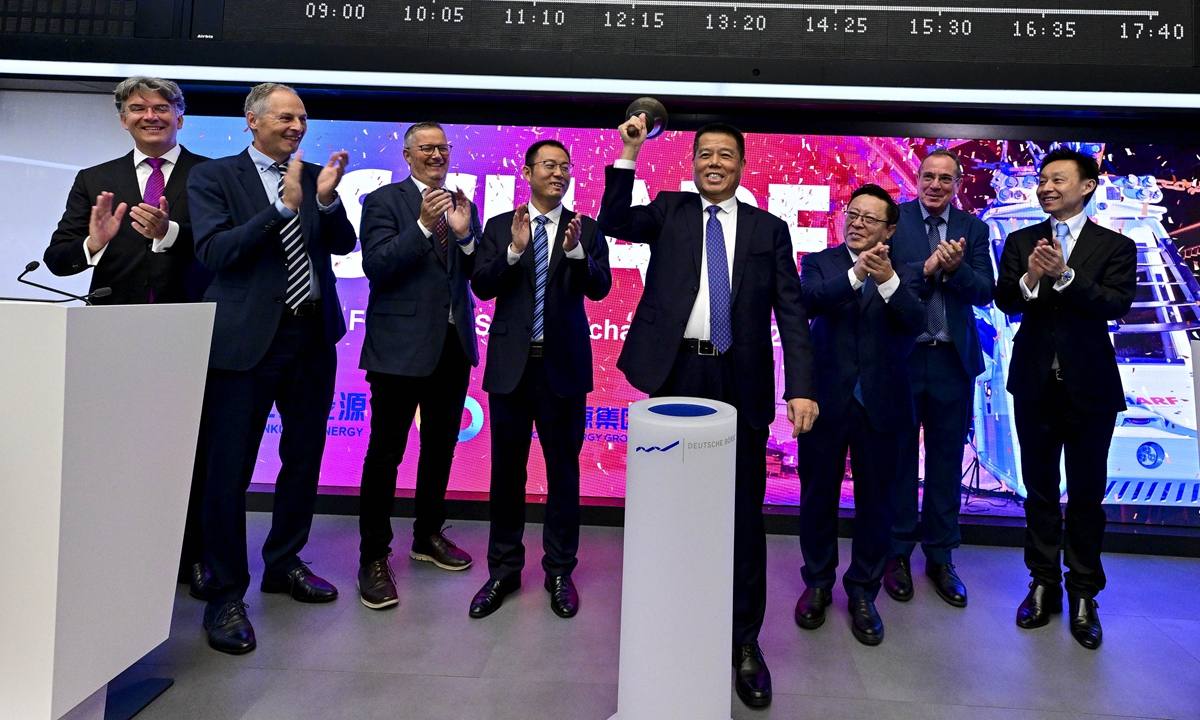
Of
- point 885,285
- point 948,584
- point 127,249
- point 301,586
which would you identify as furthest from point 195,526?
point 948,584

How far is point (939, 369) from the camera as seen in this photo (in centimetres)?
323

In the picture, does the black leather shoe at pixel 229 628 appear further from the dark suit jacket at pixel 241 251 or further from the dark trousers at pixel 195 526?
the dark suit jacket at pixel 241 251

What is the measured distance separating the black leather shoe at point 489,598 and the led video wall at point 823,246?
46.3 inches

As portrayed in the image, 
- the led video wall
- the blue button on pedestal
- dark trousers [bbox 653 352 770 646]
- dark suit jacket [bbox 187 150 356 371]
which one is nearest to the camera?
the blue button on pedestal

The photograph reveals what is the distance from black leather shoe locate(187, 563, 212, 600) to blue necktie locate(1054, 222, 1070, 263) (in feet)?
11.9

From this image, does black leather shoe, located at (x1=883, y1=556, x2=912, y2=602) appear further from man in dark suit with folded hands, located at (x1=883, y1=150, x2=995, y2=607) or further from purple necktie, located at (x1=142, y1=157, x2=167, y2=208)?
purple necktie, located at (x1=142, y1=157, x2=167, y2=208)

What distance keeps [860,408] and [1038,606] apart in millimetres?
1083

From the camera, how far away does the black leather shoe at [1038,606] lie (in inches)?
111

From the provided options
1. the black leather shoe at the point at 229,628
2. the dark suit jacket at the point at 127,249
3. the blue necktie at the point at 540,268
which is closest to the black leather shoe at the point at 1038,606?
the blue necktie at the point at 540,268

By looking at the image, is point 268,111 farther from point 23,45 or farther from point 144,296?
point 23,45

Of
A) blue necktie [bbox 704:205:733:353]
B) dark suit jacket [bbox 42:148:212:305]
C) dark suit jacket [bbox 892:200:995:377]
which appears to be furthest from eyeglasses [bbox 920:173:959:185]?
dark suit jacket [bbox 42:148:212:305]

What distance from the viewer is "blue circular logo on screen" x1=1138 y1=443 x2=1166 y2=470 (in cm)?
387

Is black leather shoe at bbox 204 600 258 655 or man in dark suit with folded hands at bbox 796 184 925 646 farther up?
man in dark suit with folded hands at bbox 796 184 925 646

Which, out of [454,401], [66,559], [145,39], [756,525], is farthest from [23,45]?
[756,525]
